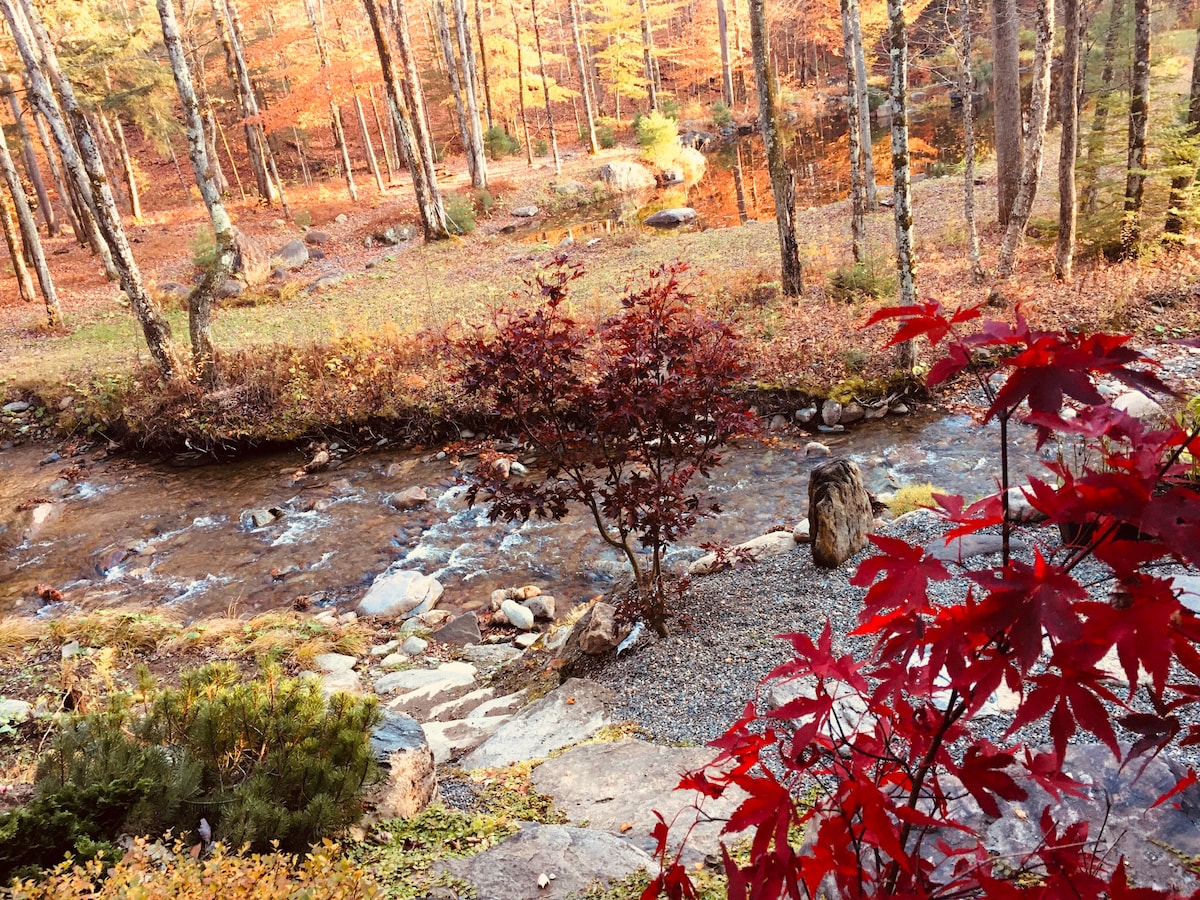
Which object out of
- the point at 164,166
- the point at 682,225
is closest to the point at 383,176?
the point at 164,166

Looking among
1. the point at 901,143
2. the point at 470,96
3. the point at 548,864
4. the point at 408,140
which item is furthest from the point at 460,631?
the point at 470,96

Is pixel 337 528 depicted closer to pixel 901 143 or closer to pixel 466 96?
pixel 901 143

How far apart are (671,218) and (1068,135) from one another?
11338 mm

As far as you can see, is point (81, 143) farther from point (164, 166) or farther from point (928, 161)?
point (164, 166)

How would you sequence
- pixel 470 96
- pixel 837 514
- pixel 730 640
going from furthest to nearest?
pixel 470 96
pixel 837 514
pixel 730 640

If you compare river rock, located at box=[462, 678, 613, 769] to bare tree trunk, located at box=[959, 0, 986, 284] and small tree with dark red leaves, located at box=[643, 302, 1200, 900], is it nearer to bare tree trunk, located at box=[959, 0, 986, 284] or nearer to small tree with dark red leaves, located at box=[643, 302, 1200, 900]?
small tree with dark red leaves, located at box=[643, 302, 1200, 900]

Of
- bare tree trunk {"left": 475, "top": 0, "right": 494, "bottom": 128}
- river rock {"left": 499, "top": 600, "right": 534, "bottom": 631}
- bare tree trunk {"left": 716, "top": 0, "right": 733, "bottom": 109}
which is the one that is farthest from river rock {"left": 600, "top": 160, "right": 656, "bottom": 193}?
river rock {"left": 499, "top": 600, "right": 534, "bottom": 631}

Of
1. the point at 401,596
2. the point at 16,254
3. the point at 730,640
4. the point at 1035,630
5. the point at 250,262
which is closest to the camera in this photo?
the point at 1035,630

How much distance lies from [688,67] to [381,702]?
42845 mm

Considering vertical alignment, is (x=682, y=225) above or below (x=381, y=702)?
above

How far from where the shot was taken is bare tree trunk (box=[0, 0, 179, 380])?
9281mm

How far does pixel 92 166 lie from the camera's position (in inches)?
368

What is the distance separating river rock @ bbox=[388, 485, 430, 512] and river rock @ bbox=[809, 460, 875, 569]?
4.75m

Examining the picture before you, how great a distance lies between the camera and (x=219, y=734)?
276cm
